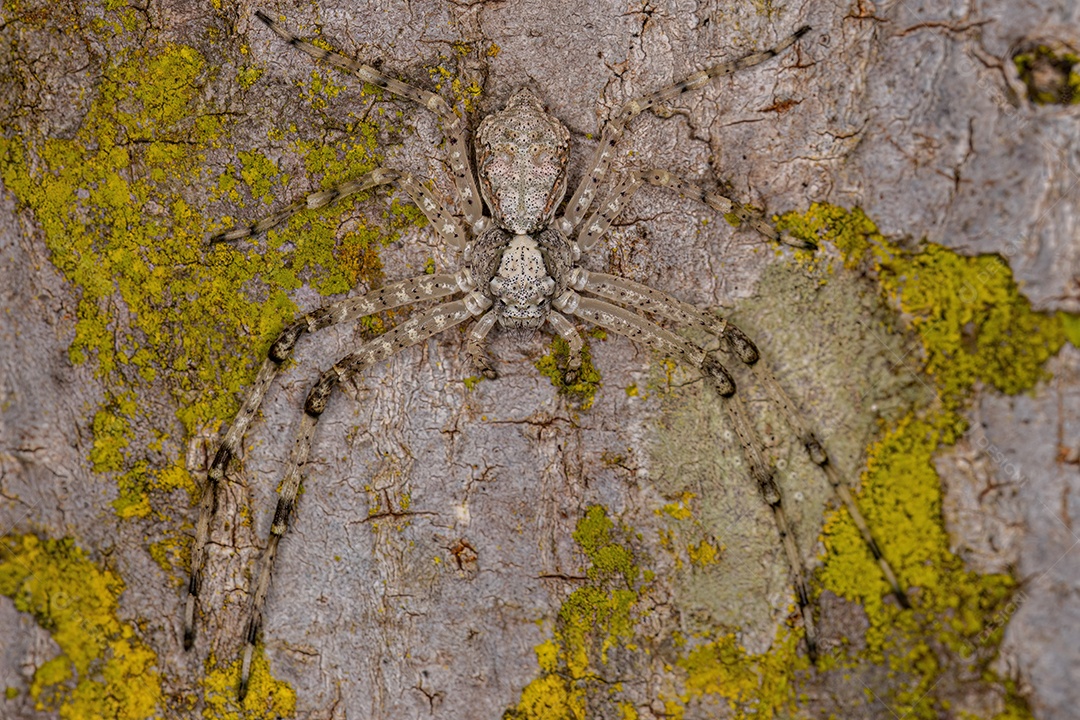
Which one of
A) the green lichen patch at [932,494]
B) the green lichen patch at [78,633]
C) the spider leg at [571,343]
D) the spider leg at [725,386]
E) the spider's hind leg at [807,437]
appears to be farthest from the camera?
the green lichen patch at [78,633]

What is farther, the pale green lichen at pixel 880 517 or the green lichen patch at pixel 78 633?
the green lichen patch at pixel 78 633

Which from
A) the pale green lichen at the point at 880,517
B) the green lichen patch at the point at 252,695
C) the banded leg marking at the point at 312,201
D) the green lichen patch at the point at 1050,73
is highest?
the green lichen patch at the point at 1050,73

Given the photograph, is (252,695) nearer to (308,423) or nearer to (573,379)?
(308,423)

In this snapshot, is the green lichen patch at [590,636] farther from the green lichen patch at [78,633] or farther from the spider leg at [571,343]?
the green lichen patch at [78,633]

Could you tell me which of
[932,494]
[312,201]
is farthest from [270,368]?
[932,494]

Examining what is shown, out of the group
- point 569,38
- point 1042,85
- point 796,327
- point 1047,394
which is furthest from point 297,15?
point 1047,394

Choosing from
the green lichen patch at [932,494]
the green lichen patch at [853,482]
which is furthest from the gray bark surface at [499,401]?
the green lichen patch at [932,494]

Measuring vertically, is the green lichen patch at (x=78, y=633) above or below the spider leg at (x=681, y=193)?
below
